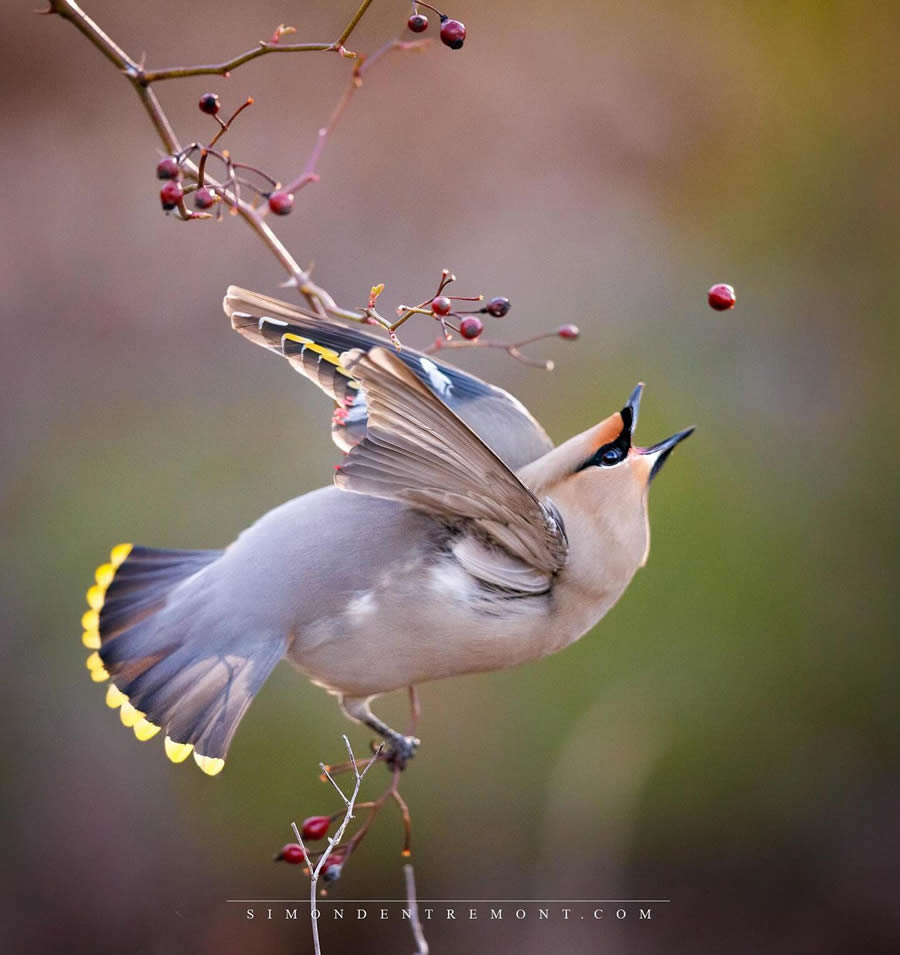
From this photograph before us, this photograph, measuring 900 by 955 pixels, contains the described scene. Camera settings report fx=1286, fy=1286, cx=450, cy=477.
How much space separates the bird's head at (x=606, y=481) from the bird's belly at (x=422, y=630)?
6.8 inches

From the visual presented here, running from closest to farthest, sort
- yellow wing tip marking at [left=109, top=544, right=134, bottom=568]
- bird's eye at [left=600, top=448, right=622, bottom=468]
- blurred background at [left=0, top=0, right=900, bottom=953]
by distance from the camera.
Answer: bird's eye at [left=600, top=448, right=622, bottom=468] < yellow wing tip marking at [left=109, top=544, right=134, bottom=568] < blurred background at [left=0, top=0, right=900, bottom=953]

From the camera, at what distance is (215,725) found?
93.6 inches

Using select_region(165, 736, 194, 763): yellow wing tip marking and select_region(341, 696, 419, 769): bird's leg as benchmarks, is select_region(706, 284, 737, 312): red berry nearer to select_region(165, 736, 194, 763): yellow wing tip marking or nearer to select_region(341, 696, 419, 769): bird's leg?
select_region(341, 696, 419, 769): bird's leg

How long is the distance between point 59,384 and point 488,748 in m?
2.32

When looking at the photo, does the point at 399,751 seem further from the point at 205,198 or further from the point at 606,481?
the point at 205,198

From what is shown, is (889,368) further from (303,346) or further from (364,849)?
(303,346)

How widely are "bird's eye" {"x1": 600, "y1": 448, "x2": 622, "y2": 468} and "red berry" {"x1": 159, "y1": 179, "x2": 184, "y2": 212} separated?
0.90 metres

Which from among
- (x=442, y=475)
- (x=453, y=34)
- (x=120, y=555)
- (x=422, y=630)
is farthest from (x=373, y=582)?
(x=453, y=34)

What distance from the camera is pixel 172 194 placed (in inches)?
74.3

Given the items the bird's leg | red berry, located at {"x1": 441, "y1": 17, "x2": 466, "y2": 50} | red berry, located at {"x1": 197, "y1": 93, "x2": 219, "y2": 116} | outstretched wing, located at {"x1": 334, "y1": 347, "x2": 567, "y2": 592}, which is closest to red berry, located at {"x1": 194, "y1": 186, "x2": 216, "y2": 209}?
red berry, located at {"x1": 197, "y1": 93, "x2": 219, "y2": 116}

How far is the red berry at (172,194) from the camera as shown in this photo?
1.88 meters

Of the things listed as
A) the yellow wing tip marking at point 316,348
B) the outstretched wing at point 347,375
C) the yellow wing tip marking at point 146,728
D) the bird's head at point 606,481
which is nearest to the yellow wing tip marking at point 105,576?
the yellow wing tip marking at point 146,728

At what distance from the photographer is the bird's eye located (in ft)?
7.72

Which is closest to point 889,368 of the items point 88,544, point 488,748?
point 488,748
